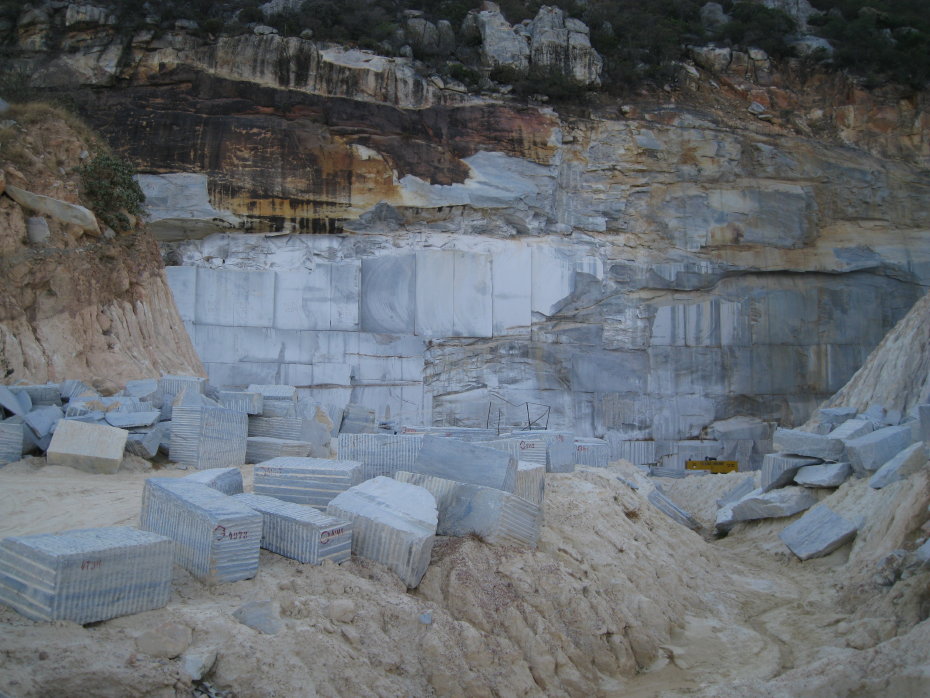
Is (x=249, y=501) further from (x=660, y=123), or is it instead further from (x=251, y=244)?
(x=660, y=123)

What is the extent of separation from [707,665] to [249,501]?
10.4ft

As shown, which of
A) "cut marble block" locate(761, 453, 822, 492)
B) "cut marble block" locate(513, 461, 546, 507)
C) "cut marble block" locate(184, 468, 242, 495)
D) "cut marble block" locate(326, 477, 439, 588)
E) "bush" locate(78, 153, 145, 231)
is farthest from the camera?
"bush" locate(78, 153, 145, 231)

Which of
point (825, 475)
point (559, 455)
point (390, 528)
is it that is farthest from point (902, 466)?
point (390, 528)

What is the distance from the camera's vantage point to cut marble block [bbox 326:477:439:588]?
14.9 feet

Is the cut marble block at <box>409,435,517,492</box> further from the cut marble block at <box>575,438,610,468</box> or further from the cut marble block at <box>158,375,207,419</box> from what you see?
the cut marble block at <box>575,438,610,468</box>

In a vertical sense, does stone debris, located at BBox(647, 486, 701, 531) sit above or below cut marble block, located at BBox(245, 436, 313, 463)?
below

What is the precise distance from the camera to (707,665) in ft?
17.1

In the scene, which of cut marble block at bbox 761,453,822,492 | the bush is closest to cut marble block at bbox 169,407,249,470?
the bush

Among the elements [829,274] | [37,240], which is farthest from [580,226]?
[37,240]

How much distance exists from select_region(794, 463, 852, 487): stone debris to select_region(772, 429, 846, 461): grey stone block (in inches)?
5.3

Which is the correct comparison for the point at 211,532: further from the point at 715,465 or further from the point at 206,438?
the point at 715,465

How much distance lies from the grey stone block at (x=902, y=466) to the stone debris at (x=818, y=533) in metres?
0.55

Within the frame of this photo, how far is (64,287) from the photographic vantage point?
37.3 ft

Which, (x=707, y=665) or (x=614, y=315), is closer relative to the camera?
(x=707, y=665)
